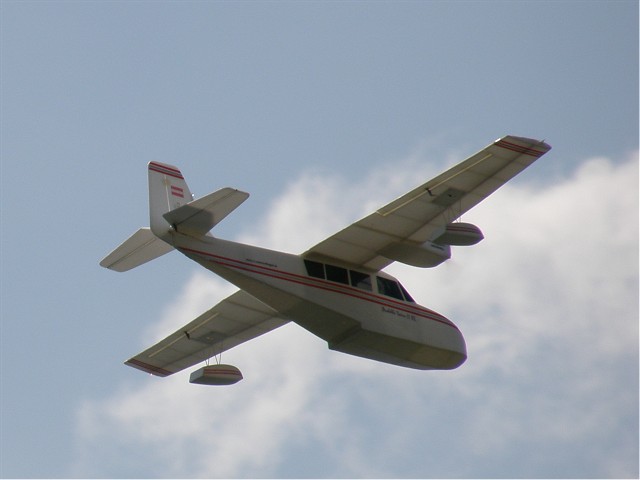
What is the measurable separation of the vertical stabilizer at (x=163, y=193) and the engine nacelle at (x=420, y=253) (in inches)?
231

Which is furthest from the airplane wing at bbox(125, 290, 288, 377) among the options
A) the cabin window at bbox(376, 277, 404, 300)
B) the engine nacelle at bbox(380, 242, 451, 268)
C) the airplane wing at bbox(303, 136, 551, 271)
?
the engine nacelle at bbox(380, 242, 451, 268)

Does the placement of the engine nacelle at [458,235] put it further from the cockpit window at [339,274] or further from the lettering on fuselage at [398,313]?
the lettering on fuselage at [398,313]

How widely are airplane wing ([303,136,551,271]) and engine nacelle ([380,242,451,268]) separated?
56 mm

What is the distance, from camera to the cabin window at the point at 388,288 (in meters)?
37.7

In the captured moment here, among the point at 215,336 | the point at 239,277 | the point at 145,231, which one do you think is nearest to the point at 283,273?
the point at 239,277

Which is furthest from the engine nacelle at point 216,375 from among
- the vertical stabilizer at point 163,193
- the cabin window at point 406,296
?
the vertical stabilizer at point 163,193

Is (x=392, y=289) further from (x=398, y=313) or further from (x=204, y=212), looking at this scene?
(x=204, y=212)

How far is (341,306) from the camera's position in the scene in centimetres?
3625

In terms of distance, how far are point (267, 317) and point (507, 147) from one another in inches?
407

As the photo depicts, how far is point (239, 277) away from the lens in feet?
114

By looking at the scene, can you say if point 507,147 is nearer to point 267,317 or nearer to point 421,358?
point 421,358

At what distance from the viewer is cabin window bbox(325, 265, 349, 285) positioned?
36.5m

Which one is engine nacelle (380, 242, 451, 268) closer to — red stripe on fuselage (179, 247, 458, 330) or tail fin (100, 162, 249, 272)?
red stripe on fuselage (179, 247, 458, 330)

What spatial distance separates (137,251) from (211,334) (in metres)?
5.87
